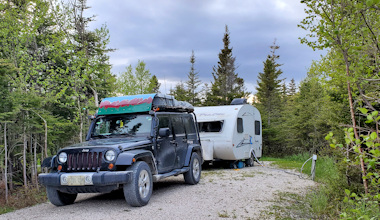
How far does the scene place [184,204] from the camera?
21.7ft

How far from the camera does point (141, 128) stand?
7484 mm

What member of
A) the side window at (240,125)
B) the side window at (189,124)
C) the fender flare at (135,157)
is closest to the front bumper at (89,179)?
the fender flare at (135,157)

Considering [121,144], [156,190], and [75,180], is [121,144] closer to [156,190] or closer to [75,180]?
[75,180]

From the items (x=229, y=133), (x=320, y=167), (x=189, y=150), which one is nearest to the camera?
(x=189, y=150)

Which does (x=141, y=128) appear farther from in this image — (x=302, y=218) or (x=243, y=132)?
(x=243, y=132)

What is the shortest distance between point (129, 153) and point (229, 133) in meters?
7.10

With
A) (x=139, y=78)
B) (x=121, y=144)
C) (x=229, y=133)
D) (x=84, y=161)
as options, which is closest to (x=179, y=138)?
(x=121, y=144)

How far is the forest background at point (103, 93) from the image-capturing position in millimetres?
3723

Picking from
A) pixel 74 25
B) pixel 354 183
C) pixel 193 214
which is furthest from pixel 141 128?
pixel 74 25

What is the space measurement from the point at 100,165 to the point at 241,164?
29.2 feet

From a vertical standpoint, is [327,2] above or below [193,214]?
above

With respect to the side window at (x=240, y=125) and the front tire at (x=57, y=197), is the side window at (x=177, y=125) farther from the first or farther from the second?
the side window at (x=240, y=125)

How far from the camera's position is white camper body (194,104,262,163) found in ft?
41.7

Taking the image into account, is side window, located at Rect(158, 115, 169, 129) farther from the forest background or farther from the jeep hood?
the forest background
